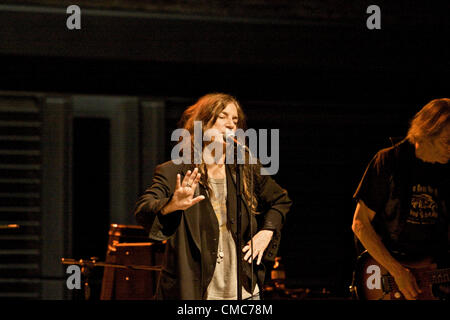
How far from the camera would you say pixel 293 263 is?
830 centimetres

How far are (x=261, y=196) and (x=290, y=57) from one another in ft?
10.9

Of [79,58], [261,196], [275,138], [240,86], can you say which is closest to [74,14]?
[79,58]

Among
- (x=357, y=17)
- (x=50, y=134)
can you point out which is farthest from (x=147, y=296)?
(x=357, y=17)

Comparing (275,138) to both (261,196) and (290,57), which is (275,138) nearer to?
(290,57)

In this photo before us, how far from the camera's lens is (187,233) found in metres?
4.37

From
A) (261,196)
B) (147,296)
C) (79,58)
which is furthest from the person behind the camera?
(79,58)

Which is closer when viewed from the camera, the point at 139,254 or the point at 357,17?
the point at 139,254

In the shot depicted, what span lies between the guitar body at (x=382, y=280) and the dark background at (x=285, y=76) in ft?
9.32

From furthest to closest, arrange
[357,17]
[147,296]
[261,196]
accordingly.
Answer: [357,17]
[147,296]
[261,196]

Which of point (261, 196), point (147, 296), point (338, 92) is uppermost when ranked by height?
point (338, 92)

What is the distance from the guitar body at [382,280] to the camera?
16.0 ft

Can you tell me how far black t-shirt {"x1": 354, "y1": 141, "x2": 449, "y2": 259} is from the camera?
16.1ft

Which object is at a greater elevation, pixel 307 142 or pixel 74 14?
pixel 74 14

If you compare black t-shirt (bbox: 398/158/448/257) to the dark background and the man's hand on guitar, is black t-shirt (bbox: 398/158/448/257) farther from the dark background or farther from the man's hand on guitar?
the dark background
